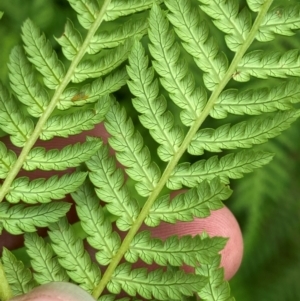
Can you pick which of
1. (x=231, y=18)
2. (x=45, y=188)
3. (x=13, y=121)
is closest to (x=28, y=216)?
(x=45, y=188)

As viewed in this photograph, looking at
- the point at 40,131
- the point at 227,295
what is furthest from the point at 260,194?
the point at 40,131

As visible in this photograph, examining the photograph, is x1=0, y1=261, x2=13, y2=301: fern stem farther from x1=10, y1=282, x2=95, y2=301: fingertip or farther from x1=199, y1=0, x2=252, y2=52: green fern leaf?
x1=199, y1=0, x2=252, y2=52: green fern leaf

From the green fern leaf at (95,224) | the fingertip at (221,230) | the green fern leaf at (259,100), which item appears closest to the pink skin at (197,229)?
the fingertip at (221,230)

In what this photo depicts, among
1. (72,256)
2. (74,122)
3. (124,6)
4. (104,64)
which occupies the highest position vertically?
(124,6)

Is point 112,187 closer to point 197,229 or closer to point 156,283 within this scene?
point 156,283

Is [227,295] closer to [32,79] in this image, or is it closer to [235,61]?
A: [235,61]

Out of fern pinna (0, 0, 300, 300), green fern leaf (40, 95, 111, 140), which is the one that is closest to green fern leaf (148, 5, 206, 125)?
fern pinna (0, 0, 300, 300)

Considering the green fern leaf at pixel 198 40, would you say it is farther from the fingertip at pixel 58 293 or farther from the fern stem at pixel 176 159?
the fingertip at pixel 58 293
